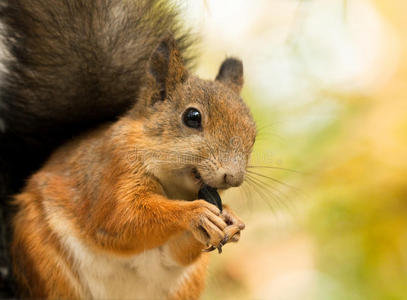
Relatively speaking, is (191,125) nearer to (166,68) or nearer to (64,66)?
(166,68)

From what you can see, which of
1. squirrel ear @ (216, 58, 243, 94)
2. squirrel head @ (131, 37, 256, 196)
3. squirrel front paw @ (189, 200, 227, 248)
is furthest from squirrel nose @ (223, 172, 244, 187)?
squirrel ear @ (216, 58, 243, 94)

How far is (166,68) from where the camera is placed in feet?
5.83

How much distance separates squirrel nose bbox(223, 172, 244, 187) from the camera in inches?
56.9

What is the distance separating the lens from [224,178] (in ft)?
4.76

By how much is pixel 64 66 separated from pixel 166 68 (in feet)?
1.74

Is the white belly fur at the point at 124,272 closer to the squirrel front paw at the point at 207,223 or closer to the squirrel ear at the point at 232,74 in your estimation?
the squirrel front paw at the point at 207,223

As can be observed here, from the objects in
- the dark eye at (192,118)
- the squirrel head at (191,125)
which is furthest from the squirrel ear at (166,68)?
the dark eye at (192,118)

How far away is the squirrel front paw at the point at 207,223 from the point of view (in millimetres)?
1479

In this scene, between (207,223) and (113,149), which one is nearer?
(207,223)

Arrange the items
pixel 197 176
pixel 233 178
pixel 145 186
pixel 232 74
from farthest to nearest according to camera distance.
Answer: pixel 232 74, pixel 145 186, pixel 197 176, pixel 233 178

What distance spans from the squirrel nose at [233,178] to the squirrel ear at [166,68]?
471mm

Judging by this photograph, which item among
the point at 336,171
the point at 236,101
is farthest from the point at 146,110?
the point at 336,171

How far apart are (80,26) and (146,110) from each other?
50cm

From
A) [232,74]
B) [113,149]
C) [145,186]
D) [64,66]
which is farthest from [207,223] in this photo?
[64,66]
